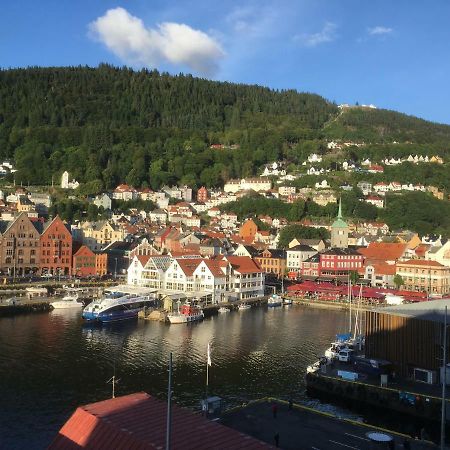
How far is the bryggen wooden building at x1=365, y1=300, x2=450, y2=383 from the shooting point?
78.7ft

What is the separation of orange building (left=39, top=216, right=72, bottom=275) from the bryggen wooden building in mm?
37937

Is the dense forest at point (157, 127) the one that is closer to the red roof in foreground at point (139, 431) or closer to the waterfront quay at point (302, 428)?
the waterfront quay at point (302, 428)

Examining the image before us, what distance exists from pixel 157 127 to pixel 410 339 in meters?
100

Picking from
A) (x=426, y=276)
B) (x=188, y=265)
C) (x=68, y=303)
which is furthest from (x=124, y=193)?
(x=426, y=276)

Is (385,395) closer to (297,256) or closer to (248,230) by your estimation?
(297,256)

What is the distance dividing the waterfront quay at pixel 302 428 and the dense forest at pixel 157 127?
7321 centimetres

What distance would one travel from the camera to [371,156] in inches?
4277

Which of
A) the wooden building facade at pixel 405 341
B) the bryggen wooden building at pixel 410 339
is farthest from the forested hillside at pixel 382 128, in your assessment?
the wooden building facade at pixel 405 341

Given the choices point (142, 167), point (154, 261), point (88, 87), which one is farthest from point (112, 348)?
point (88, 87)

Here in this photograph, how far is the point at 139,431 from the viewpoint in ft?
44.4

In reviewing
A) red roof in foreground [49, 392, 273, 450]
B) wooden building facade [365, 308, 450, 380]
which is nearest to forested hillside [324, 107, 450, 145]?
wooden building facade [365, 308, 450, 380]

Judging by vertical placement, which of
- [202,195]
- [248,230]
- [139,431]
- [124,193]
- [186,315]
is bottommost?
[139,431]

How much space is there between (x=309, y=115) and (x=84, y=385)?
386 ft

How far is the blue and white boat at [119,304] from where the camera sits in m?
38.8
